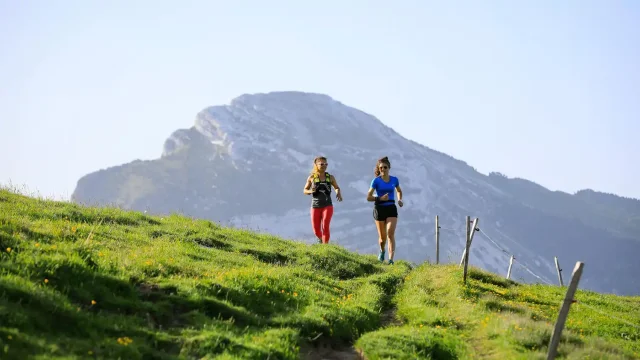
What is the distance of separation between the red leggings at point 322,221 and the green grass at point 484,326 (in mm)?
4182

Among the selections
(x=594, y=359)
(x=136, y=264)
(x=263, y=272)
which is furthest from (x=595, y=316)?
(x=136, y=264)

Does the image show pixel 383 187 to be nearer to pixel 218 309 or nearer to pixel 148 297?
pixel 218 309

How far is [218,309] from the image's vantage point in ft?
32.7

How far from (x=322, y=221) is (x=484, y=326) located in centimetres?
1061

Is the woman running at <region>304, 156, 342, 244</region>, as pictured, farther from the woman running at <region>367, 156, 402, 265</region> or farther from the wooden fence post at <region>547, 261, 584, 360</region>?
the wooden fence post at <region>547, 261, 584, 360</region>

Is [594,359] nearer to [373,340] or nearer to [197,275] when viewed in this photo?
[373,340]

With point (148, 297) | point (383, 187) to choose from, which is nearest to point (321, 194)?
point (383, 187)

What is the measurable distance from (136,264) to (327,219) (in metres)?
10.6

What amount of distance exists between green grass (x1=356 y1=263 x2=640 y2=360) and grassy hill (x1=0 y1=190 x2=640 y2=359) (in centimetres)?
3

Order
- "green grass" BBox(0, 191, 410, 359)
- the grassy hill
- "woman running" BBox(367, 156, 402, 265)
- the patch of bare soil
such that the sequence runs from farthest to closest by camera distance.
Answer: "woman running" BBox(367, 156, 402, 265) < the patch of bare soil < the grassy hill < "green grass" BBox(0, 191, 410, 359)

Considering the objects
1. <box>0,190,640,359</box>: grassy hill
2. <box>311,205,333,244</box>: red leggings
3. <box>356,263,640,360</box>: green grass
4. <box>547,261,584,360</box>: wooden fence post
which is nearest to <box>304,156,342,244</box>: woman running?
<box>311,205,333,244</box>: red leggings

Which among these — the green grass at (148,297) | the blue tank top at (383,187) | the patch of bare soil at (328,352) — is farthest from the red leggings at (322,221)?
the patch of bare soil at (328,352)

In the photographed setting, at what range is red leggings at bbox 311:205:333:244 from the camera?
68.6 ft

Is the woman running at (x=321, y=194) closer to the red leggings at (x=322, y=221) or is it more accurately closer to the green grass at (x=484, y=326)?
the red leggings at (x=322, y=221)
